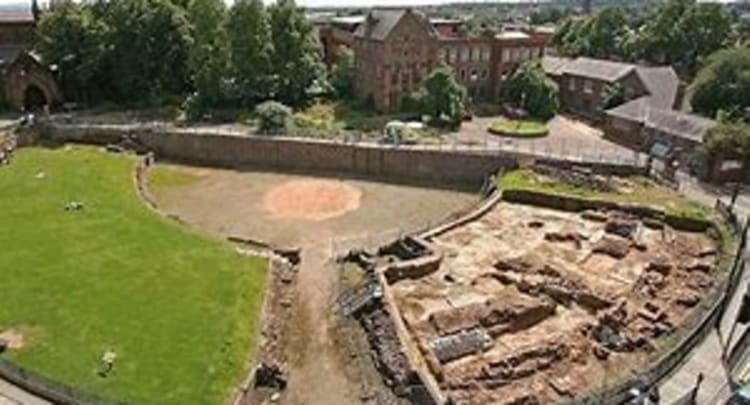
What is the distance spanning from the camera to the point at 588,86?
3187 inches

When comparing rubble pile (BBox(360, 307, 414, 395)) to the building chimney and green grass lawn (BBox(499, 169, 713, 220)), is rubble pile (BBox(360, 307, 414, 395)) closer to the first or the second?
green grass lawn (BBox(499, 169, 713, 220))

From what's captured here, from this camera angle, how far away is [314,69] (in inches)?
2953

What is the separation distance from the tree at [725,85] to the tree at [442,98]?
1039 inches

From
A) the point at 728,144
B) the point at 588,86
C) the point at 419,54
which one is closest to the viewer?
the point at 728,144

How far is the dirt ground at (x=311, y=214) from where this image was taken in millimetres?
35531

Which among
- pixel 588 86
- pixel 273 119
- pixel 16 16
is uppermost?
pixel 16 16

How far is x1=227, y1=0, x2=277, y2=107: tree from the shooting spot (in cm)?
7006

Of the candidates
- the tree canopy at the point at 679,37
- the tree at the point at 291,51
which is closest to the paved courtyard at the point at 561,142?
the tree at the point at 291,51

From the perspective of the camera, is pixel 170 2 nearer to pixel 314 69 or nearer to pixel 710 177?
pixel 314 69

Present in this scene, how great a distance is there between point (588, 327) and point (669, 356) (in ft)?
14.6

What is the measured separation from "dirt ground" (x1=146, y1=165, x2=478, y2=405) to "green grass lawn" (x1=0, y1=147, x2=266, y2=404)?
9.83ft

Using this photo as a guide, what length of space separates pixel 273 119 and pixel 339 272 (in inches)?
1013

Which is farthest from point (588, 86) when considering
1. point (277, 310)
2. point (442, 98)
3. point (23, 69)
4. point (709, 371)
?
point (23, 69)

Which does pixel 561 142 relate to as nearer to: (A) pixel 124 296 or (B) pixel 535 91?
(B) pixel 535 91
